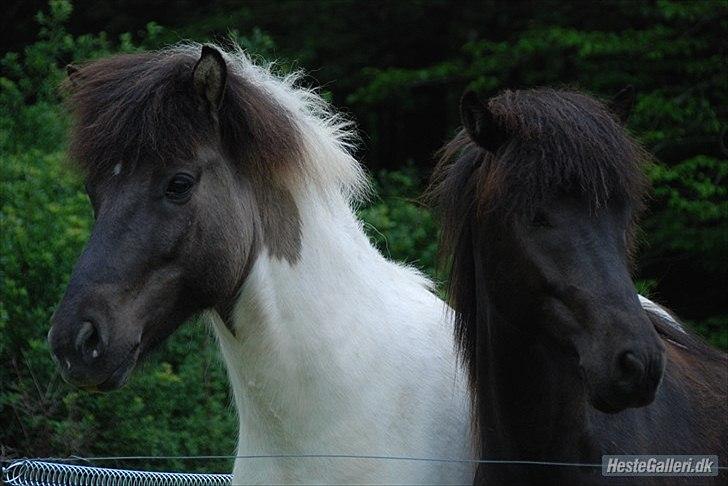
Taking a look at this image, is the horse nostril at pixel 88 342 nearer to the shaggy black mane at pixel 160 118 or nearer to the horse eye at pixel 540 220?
the shaggy black mane at pixel 160 118

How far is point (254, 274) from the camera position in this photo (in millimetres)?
3430

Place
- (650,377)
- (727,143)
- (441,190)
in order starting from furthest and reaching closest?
(727,143) < (441,190) < (650,377)

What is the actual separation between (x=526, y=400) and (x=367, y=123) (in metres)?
9.11

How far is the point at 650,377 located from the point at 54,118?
5.90 metres

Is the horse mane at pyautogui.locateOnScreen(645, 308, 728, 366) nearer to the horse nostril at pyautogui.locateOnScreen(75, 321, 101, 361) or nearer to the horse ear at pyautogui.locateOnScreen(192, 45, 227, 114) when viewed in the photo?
the horse ear at pyautogui.locateOnScreen(192, 45, 227, 114)

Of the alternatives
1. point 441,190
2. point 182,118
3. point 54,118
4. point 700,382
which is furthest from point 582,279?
point 54,118

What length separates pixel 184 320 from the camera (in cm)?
333

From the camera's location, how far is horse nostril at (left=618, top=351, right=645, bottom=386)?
281cm

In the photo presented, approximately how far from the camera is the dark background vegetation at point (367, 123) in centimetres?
604

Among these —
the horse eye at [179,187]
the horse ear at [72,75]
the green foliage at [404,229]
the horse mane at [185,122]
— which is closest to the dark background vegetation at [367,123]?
the green foliage at [404,229]

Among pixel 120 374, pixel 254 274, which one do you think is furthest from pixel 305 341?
pixel 120 374

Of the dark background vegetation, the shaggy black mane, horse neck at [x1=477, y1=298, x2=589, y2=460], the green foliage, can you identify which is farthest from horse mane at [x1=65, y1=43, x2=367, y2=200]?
the green foliage

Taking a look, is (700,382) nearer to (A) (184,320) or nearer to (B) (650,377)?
(B) (650,377)

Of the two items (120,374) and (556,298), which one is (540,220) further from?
(120,374)
